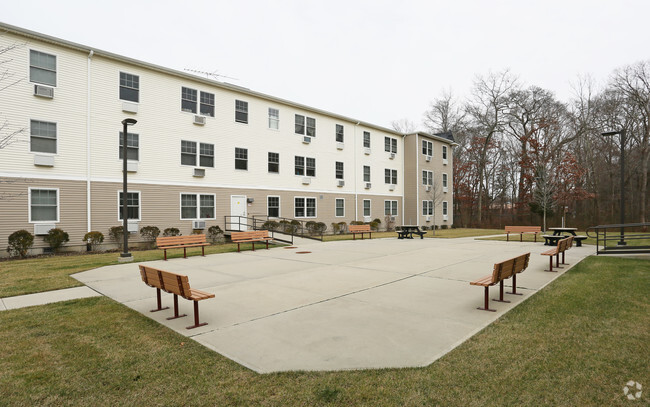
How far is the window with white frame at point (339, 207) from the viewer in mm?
29570

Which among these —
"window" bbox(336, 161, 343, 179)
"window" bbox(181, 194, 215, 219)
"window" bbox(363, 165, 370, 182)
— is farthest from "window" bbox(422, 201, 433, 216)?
"window" bbox(181, 194, 215, 219)

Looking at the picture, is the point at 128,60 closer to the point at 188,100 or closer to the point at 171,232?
the point at 188,100

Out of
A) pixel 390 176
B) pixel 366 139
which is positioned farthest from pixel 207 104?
pixel 390 176

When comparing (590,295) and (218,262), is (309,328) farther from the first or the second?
(218,262)

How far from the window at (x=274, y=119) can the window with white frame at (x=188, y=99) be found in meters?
5.52

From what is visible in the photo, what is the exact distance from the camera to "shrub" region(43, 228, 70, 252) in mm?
15898

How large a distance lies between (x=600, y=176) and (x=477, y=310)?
42.5 meters

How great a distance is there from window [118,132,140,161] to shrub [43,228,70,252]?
4.65 metres

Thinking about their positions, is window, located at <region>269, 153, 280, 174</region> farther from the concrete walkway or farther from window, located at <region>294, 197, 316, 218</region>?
the concrete walkway

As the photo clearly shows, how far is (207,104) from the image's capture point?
2195 centimetres

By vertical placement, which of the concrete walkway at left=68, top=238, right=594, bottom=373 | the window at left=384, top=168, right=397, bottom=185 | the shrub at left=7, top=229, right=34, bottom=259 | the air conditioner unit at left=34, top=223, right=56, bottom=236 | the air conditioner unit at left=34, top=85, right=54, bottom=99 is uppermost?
the air conditioner unit at left=34, top=85, right=54, bottom=99

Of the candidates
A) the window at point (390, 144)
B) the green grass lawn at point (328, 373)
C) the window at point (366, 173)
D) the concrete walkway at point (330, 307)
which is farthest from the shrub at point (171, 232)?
the window at point (390, 144)

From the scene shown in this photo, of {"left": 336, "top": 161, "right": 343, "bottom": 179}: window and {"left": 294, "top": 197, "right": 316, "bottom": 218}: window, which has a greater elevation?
{"left": 336, "top": 161, "right": 343, "bottom": 179}: window

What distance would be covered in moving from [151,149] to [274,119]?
9.03 m
